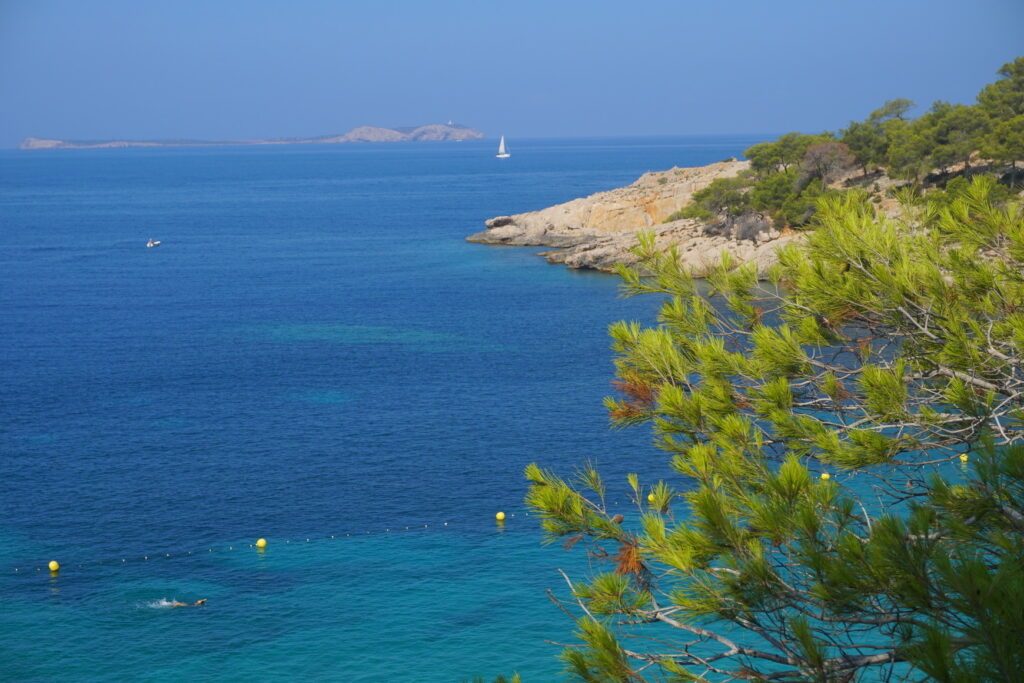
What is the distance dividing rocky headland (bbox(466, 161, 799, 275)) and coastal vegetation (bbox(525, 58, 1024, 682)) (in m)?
42.1

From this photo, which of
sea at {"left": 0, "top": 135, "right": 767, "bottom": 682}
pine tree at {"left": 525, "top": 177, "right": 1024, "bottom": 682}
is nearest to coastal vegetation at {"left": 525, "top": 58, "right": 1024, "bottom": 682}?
pine tree at {"left": 525, "top": 177, "right": 1024, "bottom": 682}

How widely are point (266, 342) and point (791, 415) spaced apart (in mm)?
38374

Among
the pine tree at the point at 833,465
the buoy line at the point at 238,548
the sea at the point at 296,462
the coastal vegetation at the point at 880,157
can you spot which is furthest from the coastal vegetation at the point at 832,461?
the coastal vegetation at the point at 880,157

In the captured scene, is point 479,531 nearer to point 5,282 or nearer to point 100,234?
point 5,282

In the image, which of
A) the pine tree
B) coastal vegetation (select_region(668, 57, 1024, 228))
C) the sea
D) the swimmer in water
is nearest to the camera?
the pine tree

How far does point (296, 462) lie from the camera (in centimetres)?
2834

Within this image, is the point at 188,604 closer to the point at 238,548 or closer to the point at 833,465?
the point at 238,548

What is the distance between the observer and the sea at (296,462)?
1944cm

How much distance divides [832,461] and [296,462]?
23.0m

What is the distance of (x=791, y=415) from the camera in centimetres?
750

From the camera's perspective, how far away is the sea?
1944 centimetres

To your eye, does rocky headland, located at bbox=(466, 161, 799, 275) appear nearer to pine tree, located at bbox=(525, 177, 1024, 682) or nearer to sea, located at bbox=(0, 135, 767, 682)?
sea, located at bbox=(0, 135, 767, 682)

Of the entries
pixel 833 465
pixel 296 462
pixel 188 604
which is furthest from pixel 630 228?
pixel 833 465

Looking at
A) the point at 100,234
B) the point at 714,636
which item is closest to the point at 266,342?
the point at 714,636
